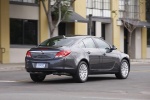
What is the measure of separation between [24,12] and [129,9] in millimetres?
12041

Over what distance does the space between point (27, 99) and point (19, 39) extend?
2001 centimetres

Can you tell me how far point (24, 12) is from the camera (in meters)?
30.9

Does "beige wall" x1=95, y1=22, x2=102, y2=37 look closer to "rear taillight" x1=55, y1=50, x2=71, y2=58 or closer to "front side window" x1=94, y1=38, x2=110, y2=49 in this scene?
"front side window" x1=94, y1=38, x2=110, y2=49

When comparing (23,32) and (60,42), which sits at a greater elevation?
(23,32)

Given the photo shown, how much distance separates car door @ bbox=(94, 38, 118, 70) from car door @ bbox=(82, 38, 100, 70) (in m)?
0.23

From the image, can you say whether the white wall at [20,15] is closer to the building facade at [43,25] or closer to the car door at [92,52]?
the building facade at [43,25]

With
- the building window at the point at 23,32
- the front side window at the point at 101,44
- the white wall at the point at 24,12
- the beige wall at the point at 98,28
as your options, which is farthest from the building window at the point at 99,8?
the front side window at the point at 101,44

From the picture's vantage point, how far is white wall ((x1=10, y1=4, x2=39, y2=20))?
30.2 meters

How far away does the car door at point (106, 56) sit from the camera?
54.9 feet

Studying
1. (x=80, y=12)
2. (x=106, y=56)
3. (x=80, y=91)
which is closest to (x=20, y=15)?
(x=80, y=12)

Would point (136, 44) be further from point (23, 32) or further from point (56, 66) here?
point (56, 66)

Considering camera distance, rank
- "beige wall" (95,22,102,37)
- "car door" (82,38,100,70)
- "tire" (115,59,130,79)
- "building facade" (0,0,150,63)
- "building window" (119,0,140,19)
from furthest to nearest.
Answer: "building window" (119,0,140,19) < "beige wall" (95,22,102,37) < "building facade" (0,0,150,63) < "tire" (115,59,130,79) < "car door" (82,38,100,70)

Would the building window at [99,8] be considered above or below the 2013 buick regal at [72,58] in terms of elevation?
above

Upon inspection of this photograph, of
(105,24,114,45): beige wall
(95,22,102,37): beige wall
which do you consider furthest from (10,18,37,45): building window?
(105,24,114,45): beige wall
